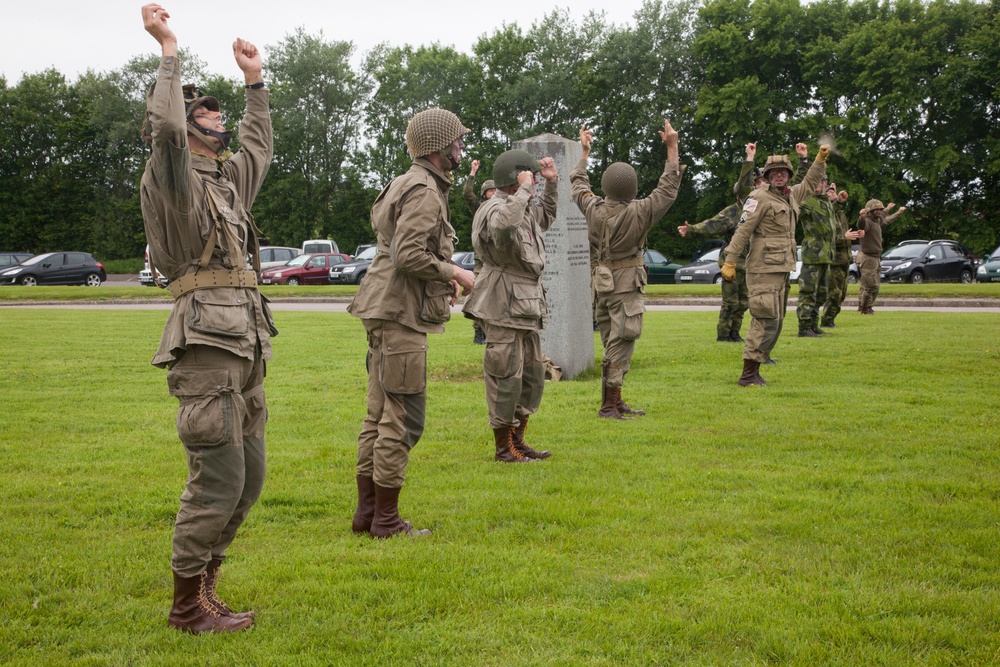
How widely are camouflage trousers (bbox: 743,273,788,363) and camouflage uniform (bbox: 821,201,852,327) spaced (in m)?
6.89

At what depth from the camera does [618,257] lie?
857cm

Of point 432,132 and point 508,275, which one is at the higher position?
point 432,132

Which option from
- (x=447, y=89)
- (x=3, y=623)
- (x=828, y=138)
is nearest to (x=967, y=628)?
(x=3, y=623)

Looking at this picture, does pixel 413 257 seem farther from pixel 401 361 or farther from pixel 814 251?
pixel 814 251

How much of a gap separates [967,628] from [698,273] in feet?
106

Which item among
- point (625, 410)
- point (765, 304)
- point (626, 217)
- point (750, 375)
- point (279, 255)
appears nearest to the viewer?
point (626, 217)

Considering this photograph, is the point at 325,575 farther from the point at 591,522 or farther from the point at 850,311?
the point at 850,311

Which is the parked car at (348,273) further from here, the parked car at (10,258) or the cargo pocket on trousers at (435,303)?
the cargo pocket on trousers at (435,303)

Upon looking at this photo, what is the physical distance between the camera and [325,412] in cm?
914

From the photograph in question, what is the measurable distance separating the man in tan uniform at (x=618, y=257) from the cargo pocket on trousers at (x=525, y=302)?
1578 mm

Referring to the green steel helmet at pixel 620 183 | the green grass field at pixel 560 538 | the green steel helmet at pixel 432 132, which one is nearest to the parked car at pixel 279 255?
the green grass field at pixel 560 538

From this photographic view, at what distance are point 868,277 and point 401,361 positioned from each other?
55.6 ft

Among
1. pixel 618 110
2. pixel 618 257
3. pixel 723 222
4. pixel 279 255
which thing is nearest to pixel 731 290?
pixel 723 222

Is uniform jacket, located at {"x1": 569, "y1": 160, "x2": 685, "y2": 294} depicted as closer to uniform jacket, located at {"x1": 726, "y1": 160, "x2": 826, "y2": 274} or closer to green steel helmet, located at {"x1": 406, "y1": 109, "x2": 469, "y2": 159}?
uniform jacket, located at {"x1": 726, "y1": 160, "x2": 826, "y2": 274}
